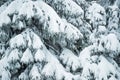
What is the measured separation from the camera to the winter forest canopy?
6879 millimetres

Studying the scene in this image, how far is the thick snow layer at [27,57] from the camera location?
6.84 metres

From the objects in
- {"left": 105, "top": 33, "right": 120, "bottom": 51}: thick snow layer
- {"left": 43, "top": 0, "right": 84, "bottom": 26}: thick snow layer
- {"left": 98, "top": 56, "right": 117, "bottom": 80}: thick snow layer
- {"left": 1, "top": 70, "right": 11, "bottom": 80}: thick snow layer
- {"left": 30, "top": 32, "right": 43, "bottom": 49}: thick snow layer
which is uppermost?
{"left": 43, "top": 0, "right": 84, "bottom": 26}: thick snow layer

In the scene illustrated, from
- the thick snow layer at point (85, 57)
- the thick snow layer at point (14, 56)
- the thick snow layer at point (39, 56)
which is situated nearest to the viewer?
the thick snow layer at point (39, 56)

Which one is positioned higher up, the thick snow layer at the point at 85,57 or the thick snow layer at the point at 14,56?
the thick snow layer at the point at 14,56

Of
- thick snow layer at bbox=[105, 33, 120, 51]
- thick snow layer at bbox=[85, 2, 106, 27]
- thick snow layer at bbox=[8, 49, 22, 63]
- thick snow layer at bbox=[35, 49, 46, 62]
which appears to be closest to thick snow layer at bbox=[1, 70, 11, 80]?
thick snow layer at bbox=[8, 49, 22, 63]

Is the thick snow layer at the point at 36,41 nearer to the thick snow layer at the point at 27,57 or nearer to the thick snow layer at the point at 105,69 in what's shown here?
the thick snow layer at the point at 27,57

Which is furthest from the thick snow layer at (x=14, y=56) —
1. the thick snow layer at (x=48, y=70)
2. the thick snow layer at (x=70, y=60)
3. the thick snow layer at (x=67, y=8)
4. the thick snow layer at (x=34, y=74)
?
the thick snow layer at (x=67, y=8)

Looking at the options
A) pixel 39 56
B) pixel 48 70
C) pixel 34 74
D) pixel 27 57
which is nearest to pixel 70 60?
pixel 48 70

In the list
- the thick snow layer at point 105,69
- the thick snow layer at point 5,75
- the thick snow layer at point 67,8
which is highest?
the thick snow layer at point 67,8

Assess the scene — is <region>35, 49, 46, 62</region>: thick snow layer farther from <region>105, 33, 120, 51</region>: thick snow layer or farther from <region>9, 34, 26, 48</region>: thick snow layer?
<region>105, 33, 120, 51</region>: thick snow layer

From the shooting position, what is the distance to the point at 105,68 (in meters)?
7.10

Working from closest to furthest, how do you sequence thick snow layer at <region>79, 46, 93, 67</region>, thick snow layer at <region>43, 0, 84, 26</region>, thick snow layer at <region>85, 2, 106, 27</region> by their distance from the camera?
thick snow layer at <region>79, 46, 93, 67</region>, thick snow layer at <region>43, 0, 84, 26</region>, thick snow layer at <region>85, 2, 106, 27</region>

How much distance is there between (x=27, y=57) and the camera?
6863mm

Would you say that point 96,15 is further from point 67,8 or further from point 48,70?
point 48,70
